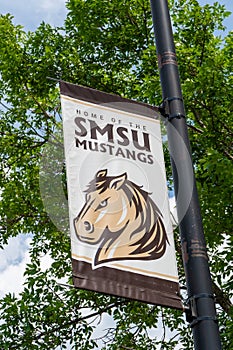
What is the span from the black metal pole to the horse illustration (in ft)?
0.70

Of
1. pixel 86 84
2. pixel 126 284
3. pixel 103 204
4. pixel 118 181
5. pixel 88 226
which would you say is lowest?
pixel 126 284

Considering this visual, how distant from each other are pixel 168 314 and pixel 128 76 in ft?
17.9

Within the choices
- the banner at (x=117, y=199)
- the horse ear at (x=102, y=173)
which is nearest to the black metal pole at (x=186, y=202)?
the banner at (x=117, y=199)

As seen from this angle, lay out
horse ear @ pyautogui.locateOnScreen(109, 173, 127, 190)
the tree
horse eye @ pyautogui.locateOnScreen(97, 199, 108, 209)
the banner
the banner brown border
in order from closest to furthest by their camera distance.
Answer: the banner brown border → the banner → horse eye @ pyautogui.locateOnScreen(97, 199, 108, 209) → horse ear @ pyautogui.locateOnScreen(109, 173, 127, 190) → the tree

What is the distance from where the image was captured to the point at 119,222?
176 inches

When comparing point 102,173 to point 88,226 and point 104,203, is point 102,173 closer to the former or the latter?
point 104,203

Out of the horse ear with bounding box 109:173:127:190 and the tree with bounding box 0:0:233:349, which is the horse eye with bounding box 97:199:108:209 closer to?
the horse ear with bounding box 109:173:127:190

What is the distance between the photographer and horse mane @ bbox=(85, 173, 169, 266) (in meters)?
4.32

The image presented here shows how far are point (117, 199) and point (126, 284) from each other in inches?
27.9

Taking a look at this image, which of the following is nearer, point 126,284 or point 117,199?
point 126,284

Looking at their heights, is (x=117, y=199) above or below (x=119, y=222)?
above

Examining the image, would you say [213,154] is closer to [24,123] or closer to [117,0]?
[117,0]

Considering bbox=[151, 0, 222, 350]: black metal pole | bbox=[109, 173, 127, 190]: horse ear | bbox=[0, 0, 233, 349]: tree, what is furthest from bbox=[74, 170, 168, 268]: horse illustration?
bbox=[0, 0, 233, 349]: tree

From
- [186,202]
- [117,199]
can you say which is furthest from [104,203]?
[186,202]
